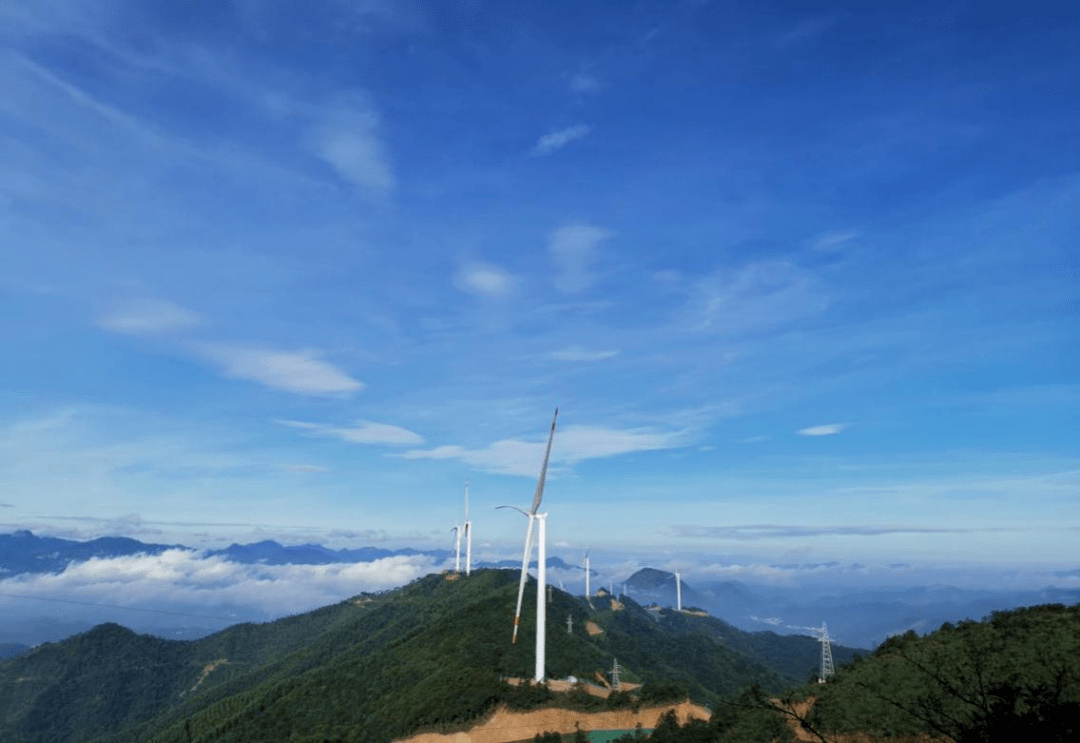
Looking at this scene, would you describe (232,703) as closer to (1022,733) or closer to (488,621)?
(488,621)

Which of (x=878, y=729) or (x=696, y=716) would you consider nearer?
(x=878, y=729)

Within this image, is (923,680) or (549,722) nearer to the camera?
(923,680)

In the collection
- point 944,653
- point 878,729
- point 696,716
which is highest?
point 944,653

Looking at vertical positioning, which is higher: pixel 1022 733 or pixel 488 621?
pixel 1022 733

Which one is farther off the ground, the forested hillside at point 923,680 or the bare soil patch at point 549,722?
the forested hillside at point 923,680

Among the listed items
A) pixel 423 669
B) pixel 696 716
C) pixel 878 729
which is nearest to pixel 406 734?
pixel 423 669

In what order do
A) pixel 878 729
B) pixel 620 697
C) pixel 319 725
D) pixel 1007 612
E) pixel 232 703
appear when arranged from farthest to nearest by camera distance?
pixel 232 703 → pixel 319 725 → pixel 620 697 → pixel 1007 612 → pixel 878 729

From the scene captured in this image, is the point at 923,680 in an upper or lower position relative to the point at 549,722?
upper

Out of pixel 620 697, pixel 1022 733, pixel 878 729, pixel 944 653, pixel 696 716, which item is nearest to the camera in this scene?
pixel 1022 733

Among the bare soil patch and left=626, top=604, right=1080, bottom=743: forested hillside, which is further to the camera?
the bare soil patch

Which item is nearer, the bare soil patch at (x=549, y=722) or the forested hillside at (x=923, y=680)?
the forested hillside at (x=923, y=680)

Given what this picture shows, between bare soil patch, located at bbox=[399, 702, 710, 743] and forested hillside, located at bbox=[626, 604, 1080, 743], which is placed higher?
forested hillside, located at bbox=[626, 604, 1080, 743]
